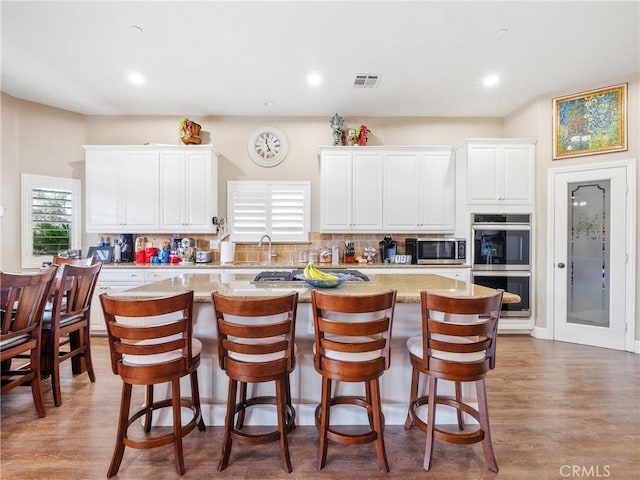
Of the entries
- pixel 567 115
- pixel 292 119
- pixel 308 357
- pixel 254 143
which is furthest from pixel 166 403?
pixel 567 115

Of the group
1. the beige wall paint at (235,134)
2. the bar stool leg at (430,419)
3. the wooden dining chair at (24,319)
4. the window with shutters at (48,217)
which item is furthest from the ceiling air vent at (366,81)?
the window with shutters at (48,217)

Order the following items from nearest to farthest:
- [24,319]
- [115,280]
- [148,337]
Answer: [148,337] < [24,319] < [115,280]

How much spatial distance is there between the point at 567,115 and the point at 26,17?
18.4 ft

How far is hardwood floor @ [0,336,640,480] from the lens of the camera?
172 centimetres

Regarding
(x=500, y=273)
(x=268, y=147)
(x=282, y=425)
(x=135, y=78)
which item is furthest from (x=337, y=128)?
(x=282, y=425)

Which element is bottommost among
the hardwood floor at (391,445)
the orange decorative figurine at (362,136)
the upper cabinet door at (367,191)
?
the hardwood floor at (391,445)

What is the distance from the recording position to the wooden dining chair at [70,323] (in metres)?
2.41

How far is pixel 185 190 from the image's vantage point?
4.14 m

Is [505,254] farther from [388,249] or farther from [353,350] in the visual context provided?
[353,350]

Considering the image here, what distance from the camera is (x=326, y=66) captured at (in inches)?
126

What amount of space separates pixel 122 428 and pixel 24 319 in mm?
1214

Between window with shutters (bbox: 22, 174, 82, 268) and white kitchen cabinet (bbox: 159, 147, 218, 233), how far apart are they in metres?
1.38

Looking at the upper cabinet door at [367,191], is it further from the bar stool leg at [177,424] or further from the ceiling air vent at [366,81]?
the bar stool leg at [177,424]

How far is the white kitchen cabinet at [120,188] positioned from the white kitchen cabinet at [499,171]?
4187 millimetres
